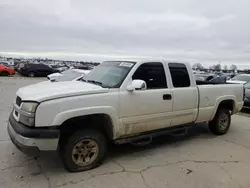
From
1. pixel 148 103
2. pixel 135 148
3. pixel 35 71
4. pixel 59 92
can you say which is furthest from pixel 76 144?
pixel 35 71

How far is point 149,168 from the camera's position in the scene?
4383 millimetres

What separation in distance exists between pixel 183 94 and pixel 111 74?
5.20 feet

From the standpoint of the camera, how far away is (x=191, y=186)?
380 centimetres

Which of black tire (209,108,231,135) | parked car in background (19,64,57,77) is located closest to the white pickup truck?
black tire (209,108,231,135)

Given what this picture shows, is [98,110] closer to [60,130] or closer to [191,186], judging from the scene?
[60,130]

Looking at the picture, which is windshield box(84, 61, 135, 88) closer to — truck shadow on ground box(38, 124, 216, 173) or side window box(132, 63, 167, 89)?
side window box(132, 63, 167, 89)

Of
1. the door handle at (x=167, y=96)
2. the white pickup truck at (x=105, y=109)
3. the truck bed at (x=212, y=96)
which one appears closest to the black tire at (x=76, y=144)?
the white pickup truck at (x=105, y=109)

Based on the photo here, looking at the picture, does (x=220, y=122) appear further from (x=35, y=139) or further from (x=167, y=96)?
(x=35, y=139)

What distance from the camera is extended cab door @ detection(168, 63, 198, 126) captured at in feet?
17.2

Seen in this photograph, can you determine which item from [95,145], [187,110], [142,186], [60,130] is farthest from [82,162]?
[187,110]

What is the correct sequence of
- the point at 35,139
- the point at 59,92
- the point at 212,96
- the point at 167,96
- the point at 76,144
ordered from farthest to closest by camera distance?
the point at 212,96
the point at 167,96
the point at 76,144
the point at 59,92
the point at 35,139

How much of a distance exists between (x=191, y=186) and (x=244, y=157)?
6.35 feet

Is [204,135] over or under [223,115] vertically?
under

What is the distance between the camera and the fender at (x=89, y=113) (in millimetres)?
3789
